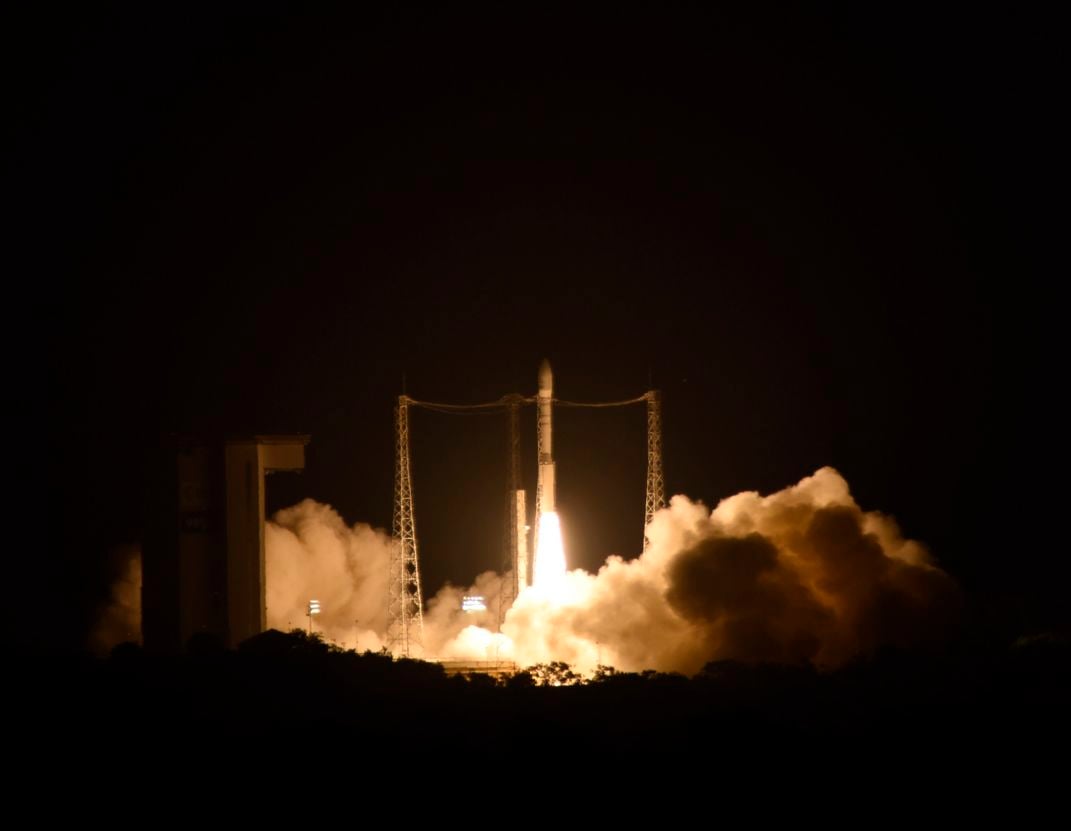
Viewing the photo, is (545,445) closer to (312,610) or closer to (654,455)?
(654,455)

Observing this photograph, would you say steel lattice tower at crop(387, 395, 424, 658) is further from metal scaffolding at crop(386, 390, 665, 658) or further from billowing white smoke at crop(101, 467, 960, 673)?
billowing white smoke at crop(101, 467, 960, 673)

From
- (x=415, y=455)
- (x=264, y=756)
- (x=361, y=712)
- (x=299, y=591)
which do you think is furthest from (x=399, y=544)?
(x=415, y=455)

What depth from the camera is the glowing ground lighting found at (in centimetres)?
4622

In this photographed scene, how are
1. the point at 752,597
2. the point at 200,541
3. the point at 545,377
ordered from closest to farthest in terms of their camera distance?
1. the point at 752,597
2. the point at 200,541
3. the point at 545,377

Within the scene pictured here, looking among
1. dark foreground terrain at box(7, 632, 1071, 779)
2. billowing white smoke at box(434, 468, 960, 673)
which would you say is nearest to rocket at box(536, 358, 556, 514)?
billowing white smoke at box(434, 468, 960, 673)

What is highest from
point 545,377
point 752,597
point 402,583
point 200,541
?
point 545,377

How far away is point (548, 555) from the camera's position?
46531 millimetres

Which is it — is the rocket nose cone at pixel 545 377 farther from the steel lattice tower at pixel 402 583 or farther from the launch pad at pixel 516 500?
the steel lattice tower at pixel 402 583

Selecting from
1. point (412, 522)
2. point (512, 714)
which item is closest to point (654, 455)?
point (412, 522)

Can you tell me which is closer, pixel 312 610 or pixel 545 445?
pixel 545 445

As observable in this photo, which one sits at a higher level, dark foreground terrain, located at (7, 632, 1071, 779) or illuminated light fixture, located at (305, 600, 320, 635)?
dark foreground terrain, located at (7, 632, 1071, 779)

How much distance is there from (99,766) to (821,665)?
59.2ft

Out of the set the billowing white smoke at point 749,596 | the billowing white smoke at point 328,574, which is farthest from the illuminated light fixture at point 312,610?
the billowing white smoke at point 749,596

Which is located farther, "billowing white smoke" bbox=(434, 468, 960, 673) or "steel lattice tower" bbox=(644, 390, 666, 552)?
"steel lattice tower" bbox=(644, 390, 666, 552)
